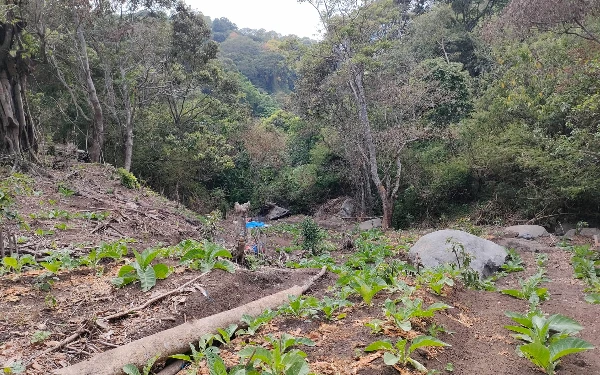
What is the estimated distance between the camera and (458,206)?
18516mm

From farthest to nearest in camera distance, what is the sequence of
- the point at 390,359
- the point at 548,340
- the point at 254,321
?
the point at 254,321, the point at 548,340, the point at 390,359

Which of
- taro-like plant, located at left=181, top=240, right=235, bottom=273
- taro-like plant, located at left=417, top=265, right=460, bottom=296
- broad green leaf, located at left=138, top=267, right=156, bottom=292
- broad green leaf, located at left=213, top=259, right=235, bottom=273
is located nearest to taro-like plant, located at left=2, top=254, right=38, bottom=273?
broad green leaf, located at left=138, top=267, right=156, bottom=292

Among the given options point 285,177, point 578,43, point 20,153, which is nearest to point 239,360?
point 20,153

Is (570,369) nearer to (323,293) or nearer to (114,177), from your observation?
(323,293)

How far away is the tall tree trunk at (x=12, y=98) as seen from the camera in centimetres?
1093

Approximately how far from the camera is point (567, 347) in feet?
9.61

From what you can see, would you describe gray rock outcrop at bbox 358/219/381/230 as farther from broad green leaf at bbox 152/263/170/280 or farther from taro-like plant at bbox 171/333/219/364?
taro-like plant at bbox 171/333/219/364

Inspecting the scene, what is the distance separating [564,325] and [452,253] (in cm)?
444

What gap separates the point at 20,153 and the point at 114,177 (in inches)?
144

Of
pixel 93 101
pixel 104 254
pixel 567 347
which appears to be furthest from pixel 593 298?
pixel 93 101

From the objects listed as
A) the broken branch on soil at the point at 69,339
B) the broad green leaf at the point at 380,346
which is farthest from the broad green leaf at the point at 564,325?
the broken branch on soil at the point at 69,339

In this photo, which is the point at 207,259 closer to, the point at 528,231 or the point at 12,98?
the point at 12,98

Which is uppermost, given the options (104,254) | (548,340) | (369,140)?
(369,140)

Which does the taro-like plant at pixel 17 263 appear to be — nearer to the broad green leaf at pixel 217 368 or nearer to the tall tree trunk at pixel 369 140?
the broad green leaf at pixel 217 368
